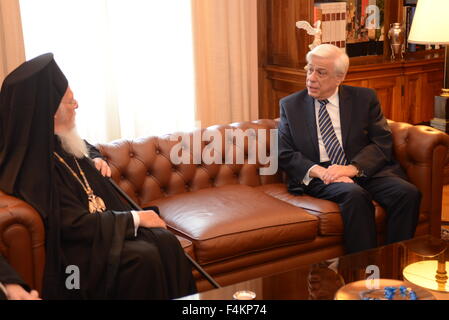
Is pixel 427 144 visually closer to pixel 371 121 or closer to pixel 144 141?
pixel 371 121

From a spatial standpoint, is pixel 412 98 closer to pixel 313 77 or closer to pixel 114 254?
pixel 313 77

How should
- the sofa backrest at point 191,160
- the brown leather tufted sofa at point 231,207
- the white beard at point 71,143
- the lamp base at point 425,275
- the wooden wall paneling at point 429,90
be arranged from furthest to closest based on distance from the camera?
the wooden wall paneling at point 429,90
the sofa backrest at point 191,160
the brown leather tufted sofa at point 231,207
the white beard at point 71,143
the lamp base at point 425,275

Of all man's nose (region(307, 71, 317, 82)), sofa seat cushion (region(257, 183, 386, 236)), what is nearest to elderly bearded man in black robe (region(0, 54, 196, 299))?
sofa seat cushion (region(257, 183, 386, 236))

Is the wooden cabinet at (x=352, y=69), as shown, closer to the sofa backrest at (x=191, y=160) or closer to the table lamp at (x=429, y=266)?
the sofa backrest at (x=191, y=160)

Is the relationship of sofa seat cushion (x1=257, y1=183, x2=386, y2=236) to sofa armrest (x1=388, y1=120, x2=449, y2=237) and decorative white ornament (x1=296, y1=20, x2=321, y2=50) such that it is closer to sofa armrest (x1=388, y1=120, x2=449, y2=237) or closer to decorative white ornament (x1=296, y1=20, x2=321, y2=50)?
sofa armrest (x1=388, y1=120, x2=449, y2=237)

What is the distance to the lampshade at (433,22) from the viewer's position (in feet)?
12.5

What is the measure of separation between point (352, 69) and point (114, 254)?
301 cm

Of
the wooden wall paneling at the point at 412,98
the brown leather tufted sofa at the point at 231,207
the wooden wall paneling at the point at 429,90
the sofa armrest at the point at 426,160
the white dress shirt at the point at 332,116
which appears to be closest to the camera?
the brown leather tufted sofa at the point at 231,207

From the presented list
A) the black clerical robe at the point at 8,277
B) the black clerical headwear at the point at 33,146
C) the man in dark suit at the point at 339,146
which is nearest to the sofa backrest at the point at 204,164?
the man in dark suit at the point at 339,146

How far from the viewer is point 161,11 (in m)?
4.93

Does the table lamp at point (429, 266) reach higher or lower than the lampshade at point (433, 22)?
lower

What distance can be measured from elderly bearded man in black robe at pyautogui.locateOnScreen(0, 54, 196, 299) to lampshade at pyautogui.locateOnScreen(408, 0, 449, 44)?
202 centimetres

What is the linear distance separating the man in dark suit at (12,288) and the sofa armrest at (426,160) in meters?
2.36
